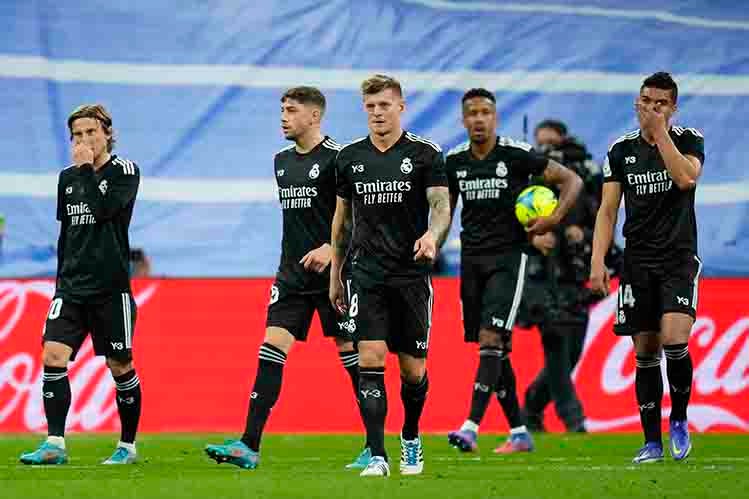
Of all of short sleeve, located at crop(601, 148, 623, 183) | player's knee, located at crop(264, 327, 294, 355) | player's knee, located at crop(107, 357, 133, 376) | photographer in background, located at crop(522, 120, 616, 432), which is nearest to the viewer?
player's knee, located at crop(264, 327, 294, 355)

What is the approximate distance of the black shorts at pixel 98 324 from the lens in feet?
33.7

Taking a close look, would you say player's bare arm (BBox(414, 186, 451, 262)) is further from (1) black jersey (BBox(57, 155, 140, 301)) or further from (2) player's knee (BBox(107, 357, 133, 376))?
(2) player's knee (BBox(107, 357, 133, 376))

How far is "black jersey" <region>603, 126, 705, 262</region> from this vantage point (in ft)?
Result: 32.9

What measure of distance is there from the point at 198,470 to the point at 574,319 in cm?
533

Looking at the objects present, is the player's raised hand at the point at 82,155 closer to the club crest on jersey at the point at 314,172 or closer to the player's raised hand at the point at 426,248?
the club crest on jersey at the point at 314,172

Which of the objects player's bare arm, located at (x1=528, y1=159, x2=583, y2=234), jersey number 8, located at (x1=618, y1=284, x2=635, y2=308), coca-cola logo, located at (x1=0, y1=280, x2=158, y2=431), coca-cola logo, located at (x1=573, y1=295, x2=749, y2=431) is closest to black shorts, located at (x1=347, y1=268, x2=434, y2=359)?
jersey number 8, located at (x1=618, y1=284, x2=635, y2=308)

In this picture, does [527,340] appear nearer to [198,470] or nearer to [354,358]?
[354,358]

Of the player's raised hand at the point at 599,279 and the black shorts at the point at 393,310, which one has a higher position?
the player's raised hand at the point at 599,279

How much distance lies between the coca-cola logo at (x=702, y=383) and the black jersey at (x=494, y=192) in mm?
3116

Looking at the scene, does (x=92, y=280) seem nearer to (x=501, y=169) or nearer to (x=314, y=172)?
(x=314, y=172)

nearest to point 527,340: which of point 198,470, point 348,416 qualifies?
point 348,416

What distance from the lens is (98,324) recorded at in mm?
10312

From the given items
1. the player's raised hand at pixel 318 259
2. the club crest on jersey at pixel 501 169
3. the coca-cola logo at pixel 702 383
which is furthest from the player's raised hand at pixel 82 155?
the coca-cola logo at pixel 702 383

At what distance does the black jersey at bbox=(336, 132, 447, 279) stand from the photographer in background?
15.1 feet
